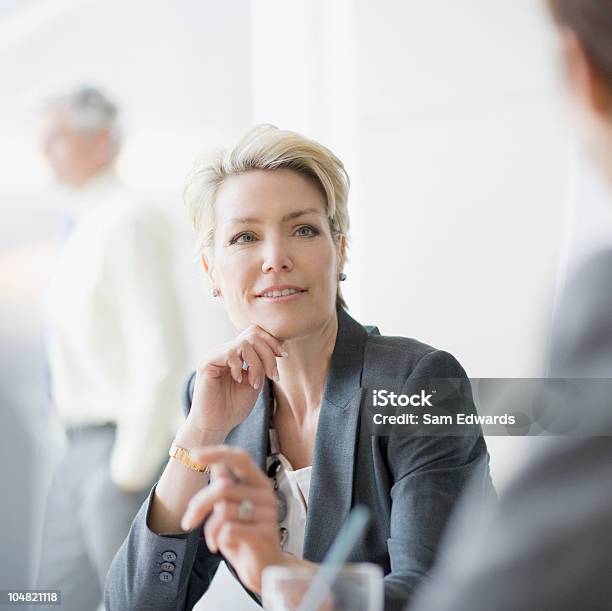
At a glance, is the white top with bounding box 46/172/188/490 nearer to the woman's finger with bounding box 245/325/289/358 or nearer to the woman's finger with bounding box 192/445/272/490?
the woman's finger with bounding box 245/325/289/358

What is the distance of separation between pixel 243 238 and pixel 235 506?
696 millimetres

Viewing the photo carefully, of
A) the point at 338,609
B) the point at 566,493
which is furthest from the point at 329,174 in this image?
the point at 566,493

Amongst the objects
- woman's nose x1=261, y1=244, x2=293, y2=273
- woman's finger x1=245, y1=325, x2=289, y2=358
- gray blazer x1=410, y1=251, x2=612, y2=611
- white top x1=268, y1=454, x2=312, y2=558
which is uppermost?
woman's nose x1=261, y1=244, x2=293, y2=273

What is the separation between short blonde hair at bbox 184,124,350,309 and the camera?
5.32 feet

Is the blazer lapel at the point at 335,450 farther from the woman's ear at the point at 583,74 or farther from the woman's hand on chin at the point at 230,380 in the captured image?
the woman's ear at the point at 583,74

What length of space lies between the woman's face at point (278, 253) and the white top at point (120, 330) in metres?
0.51

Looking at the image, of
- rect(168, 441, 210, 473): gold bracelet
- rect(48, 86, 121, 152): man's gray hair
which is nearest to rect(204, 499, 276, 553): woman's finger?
rect(168, 441, 210, 473): gold bracelet

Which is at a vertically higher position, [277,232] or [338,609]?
[277,232]

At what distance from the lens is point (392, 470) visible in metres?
1.51

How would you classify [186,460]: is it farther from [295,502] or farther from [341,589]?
[341,589]

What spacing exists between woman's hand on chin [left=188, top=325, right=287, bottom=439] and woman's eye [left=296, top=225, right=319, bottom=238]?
0.18m

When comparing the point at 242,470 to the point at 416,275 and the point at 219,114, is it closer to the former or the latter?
the point at 416,275

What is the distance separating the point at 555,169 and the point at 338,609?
1134 millimetres

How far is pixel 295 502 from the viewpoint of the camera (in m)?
1.57
